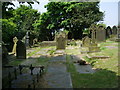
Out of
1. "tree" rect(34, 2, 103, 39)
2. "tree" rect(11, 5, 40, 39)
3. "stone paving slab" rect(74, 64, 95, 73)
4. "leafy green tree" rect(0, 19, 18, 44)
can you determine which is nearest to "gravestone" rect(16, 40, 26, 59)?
"leafy green tree" rect(0, 19, 18, 44)

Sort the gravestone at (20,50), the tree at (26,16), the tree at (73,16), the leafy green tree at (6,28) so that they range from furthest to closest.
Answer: the tree at (26,16) → the tree at (73,16) → the leafy green tree at (6,28) → the gravestone at (20,50)

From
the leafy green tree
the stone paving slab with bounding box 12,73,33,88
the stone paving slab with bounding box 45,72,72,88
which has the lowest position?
the stone paving slab with bounding box 45,72,72,88

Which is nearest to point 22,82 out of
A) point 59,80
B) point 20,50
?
point 59,80

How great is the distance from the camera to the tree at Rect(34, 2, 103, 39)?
31844 mm

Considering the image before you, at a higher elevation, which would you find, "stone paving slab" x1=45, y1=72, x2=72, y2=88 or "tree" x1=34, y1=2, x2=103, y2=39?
"tree" x1=34, y1=2, x2=103, y2=39

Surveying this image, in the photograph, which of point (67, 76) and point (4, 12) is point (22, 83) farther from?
point (4, 12)

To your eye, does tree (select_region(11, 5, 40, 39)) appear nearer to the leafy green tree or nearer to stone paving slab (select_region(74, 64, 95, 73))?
the leafy green tree

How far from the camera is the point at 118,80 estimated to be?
6.37 m

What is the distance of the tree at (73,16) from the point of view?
31844 mm

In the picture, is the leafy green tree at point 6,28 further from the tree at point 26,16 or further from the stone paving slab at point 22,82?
the tree at point 26,16

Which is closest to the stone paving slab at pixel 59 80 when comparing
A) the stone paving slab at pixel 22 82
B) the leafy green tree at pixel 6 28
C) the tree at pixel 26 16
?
the stone paving slab at pixel 22 82

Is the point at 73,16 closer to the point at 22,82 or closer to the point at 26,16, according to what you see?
the point at 26,16

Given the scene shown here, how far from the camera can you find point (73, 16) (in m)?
33.2

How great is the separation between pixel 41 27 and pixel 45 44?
12232mm
